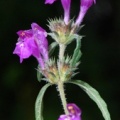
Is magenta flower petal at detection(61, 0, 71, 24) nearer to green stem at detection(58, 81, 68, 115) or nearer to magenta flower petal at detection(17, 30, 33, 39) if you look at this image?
magenta flower petal at detection(17, 30, 33, 39)

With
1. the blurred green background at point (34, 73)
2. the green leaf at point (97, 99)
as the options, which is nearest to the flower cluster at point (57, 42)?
the green leaf at point (97, 99)

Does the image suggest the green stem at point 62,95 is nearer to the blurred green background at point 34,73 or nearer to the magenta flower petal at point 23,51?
the magenta flower petal at point 23,51

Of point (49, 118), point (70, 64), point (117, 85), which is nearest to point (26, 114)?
point (49, 118)

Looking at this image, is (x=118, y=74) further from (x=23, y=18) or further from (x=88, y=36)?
(x=23, y=18)

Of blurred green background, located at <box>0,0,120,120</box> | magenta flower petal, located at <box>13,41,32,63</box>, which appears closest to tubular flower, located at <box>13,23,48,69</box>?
magenta flower petal, located at <box>13,41,32,63</box>

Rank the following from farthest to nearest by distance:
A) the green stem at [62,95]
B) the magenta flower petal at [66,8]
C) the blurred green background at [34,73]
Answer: the blurred green background at [34,73] → the magenta flower petal at [66,8] → the green stem at [62,95]

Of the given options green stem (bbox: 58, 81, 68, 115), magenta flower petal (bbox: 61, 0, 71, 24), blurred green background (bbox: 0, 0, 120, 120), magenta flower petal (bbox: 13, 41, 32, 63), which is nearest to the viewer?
green stem (bbox: 58, 81, 68, 115)
